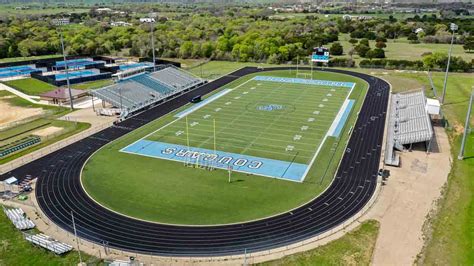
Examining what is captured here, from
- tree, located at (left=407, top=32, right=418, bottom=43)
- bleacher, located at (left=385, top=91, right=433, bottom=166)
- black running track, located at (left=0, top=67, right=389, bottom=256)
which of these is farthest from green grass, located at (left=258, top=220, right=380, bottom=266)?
tree, located at (left=407, top=32, right=418, bottom=43)

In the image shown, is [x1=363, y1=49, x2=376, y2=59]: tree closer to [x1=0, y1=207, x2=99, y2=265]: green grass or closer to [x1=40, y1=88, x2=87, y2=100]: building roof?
[x1=40, y1=88, x2=87, y2=100]: building roof

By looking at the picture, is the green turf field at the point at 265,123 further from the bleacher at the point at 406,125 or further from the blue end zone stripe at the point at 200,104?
the bleacher at the point at 406,125

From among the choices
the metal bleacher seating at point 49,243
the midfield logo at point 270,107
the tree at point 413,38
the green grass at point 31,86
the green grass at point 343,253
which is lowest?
the green grass at point 343,253

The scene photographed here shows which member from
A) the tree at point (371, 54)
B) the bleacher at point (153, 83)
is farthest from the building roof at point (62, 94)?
the tree at point (371, 54)

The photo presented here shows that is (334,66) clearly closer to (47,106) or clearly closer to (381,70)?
(381,70)

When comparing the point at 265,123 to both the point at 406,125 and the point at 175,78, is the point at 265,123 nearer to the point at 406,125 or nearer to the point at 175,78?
the point at 406,125

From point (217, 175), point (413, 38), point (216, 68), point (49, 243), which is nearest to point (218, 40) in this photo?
point (216, 68)
